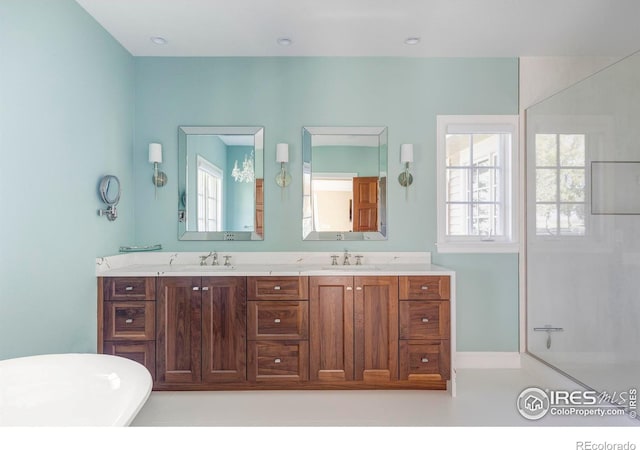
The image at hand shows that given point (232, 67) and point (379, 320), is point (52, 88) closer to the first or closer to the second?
point (232, 67)

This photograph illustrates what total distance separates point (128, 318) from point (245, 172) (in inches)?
56.8

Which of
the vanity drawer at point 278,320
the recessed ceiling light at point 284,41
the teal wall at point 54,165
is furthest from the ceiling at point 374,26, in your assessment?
the vanity drawer at point 278,320

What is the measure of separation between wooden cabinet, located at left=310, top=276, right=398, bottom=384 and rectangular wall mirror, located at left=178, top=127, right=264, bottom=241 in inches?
36.7

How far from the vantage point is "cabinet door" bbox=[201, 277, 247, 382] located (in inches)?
99.0

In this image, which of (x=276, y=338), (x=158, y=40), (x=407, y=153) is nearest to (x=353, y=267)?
(x=276, y=338)

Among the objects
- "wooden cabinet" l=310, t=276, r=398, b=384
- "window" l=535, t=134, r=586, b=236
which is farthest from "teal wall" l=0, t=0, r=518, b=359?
"wooden cabinet" l=310, t=276, r=398, b=384

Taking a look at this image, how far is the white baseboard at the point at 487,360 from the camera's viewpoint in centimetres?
301

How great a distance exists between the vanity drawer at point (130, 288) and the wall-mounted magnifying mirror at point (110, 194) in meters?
0.48

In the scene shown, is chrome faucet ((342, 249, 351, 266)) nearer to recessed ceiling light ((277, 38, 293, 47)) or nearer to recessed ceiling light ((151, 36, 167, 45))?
recessed ceiling light ((277, 38, 293, 47))

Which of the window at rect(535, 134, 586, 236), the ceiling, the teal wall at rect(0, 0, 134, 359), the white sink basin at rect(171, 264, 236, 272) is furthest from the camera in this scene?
the white sink basin at rect(171, 264, 236, 272)

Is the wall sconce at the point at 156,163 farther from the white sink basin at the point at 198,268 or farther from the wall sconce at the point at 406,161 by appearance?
the wall sconce at the point at 406,161

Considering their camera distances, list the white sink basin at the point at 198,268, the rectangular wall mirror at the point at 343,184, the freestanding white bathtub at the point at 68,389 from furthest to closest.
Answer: the rectangular wall mirror at the point at 343,184 < the white sink basin at the point at 198,268 < the freestanding white bathtub at the point at 68,389

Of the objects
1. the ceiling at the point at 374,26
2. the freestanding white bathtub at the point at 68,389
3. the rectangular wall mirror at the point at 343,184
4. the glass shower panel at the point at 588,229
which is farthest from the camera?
the rectangular wall mirror at the point at 343,184

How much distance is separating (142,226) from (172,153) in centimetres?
68
